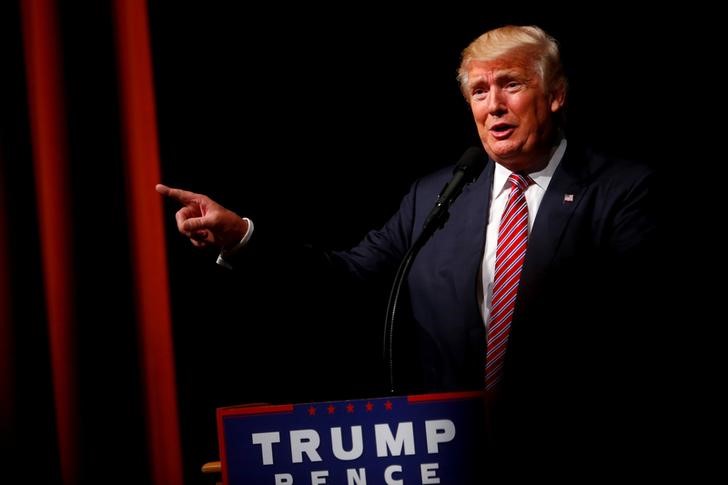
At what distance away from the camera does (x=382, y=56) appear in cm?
205

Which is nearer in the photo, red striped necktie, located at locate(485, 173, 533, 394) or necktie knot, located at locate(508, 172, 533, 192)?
red striped necktie, located at locate(485, 173, 533, 394)

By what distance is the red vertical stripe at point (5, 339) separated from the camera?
1.76m

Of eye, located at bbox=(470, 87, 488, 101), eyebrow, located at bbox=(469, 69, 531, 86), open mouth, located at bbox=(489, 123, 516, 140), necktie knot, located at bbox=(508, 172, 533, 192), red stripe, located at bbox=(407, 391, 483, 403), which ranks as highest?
eyebrow, located at bbox=(469, 69, 531, 86)

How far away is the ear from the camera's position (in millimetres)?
1724

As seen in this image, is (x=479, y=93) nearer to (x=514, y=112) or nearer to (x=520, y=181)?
(x=514, y=112)

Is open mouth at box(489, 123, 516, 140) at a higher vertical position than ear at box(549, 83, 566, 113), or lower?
lower

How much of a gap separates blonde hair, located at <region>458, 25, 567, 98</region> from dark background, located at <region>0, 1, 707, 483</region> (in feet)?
0.84

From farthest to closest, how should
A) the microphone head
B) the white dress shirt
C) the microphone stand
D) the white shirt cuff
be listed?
the white dress shirt < the white shirt cuff < the microphone head < the microphone stand

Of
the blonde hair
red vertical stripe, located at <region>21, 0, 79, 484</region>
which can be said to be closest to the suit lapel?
the blonde hair

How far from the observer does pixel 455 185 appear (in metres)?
1.22

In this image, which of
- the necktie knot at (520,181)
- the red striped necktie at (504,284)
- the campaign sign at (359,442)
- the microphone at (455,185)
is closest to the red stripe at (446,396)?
the campaign sign at (359,442)

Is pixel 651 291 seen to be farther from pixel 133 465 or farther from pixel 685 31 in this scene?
pixel 133 465

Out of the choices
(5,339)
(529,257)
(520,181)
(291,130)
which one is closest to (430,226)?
(529,257)

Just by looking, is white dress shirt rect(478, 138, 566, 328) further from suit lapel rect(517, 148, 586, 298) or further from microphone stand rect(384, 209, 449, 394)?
microphone stand rect(384, 209, 449, 394)
